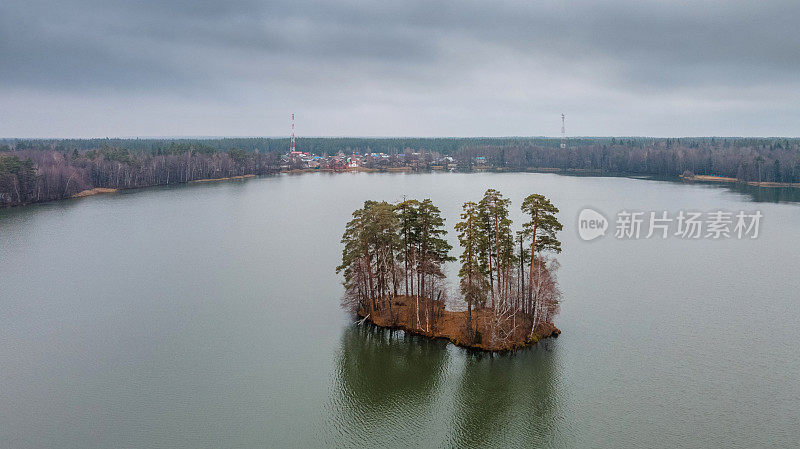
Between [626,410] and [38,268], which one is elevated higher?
[38,268]

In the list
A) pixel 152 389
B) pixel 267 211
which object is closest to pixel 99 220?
pixel 267 211

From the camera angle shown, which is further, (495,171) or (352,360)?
(495,171)

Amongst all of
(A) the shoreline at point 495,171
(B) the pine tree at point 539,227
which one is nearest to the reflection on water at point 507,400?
(B) the pine tree at point 539,227

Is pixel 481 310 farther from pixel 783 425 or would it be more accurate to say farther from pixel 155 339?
pixel 155 339

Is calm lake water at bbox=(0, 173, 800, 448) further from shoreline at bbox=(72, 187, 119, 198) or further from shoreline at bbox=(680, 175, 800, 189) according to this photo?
shoreline at bbox=(680, 175, 800, 189)

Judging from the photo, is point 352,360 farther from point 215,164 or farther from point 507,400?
point 215,164

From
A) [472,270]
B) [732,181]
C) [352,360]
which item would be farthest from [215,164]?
Answer: [732,181]
